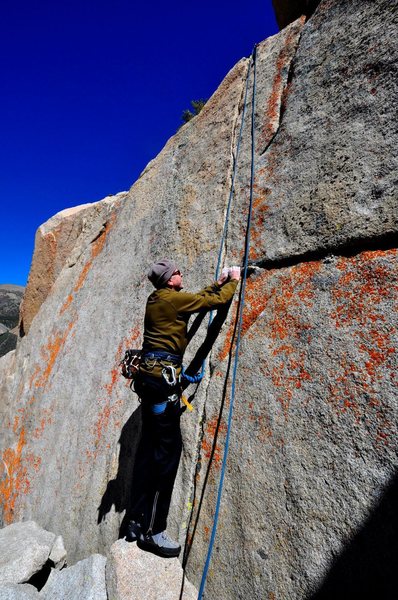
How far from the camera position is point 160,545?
3.45 m

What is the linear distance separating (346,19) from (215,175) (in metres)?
2.15

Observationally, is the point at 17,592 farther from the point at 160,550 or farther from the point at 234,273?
the point at 234,273

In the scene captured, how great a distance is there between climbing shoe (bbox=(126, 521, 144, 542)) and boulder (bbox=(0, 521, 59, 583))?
161cm

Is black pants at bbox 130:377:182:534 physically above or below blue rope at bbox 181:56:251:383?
below

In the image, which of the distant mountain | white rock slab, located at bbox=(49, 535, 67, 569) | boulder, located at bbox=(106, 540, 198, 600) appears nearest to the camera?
boulder, located at bbox=(106, 540, 198, 600)

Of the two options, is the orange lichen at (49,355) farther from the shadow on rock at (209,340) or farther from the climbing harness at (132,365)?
the shadow on rock at (209,340)

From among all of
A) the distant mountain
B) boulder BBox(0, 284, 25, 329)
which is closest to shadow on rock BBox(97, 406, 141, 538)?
the distant mountain

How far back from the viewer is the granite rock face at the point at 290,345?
2615 mm

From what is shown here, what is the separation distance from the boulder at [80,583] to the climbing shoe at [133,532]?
0.44 m

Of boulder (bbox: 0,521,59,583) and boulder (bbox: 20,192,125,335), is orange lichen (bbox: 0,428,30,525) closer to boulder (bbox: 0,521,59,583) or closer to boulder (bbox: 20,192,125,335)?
boulder (bbox: 0,521,59,583)

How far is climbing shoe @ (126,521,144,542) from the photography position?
366 centimetres

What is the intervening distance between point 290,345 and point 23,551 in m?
4.31

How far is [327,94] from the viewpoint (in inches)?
147

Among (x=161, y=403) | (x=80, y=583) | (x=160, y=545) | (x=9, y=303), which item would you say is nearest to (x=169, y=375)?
(x=161, y=403)
